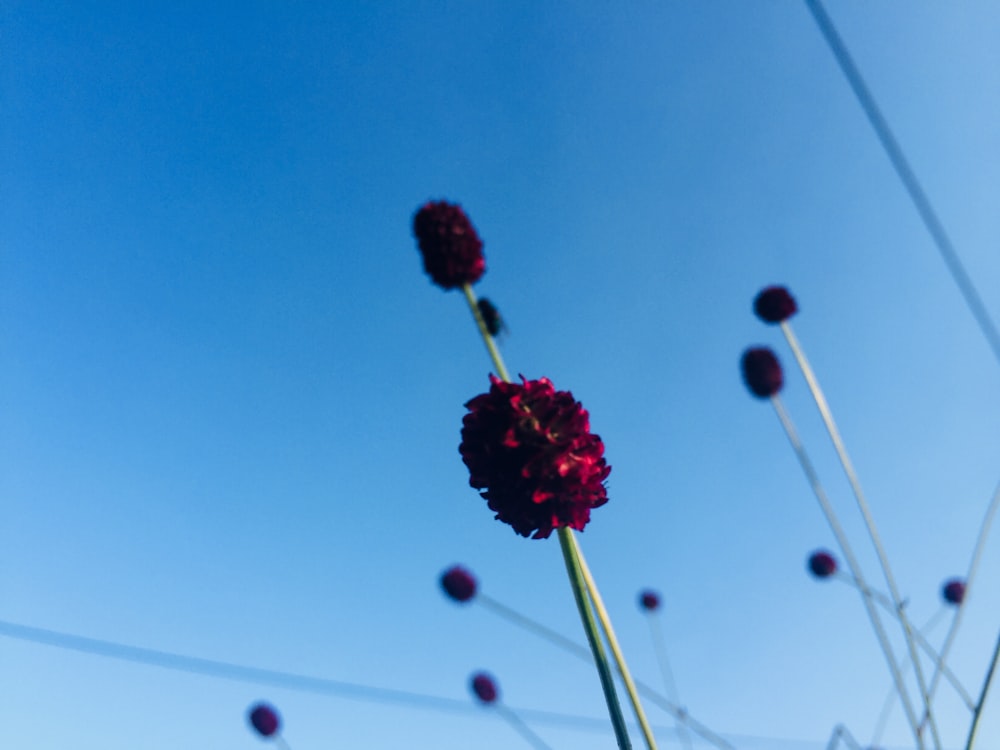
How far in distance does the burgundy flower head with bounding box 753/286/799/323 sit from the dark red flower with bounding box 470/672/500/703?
4.82 meters

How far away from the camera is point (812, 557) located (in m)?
6.21

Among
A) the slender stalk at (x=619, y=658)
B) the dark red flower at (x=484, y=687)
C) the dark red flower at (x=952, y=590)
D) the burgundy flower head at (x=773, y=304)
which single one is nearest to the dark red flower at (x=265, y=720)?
the dark red flower at (x=484, y=687)

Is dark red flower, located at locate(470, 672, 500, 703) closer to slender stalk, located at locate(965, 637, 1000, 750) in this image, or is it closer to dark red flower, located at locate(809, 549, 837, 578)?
dark red flower, located at locate(809, 549, 837, 578)

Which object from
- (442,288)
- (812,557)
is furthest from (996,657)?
(812,557)

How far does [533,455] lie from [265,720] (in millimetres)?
5897

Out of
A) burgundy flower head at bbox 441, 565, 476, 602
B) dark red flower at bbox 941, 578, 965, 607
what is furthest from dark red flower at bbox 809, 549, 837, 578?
burgundy flower head at bbox 441, 565, 476, 602

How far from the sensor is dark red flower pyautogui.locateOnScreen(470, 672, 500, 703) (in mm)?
6760

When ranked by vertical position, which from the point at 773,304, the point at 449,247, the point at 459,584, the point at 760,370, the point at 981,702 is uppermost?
the point at 449,247

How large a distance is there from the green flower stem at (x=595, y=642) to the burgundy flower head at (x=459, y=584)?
3.82 meters

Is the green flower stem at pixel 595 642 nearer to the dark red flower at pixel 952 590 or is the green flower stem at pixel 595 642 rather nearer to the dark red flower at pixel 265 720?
the dark red flower at pixel 265 720

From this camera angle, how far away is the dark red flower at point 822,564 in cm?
581

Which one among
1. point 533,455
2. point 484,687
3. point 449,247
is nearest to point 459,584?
point 484,687

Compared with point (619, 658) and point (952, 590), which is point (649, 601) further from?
point (619, 658)

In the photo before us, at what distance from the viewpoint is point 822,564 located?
5969 mm
